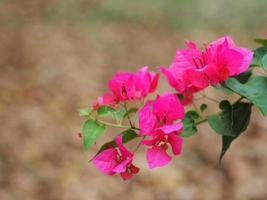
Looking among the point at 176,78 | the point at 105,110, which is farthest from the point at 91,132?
the point at 176,78

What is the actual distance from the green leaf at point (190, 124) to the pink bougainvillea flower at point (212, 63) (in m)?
0.07

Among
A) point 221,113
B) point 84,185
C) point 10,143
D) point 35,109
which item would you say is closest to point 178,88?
point 221,113

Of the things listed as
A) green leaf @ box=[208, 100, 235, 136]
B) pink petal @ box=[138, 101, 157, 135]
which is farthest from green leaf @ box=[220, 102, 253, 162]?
pink petal @ box=[138, 101, 157, 135]

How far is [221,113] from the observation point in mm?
800

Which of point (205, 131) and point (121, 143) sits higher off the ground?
point (121, 143)

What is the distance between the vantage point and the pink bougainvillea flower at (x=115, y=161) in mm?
750

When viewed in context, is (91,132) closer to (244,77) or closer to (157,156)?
(157,156)

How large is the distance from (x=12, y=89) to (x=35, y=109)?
10.8 inches

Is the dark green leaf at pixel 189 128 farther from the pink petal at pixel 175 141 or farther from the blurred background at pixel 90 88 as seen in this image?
the blurred background at pixel 90 88

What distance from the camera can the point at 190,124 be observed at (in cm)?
81

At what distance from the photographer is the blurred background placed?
297 centimetres

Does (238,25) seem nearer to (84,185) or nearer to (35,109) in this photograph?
(35,109)

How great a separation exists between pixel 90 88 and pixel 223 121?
301 centimetres

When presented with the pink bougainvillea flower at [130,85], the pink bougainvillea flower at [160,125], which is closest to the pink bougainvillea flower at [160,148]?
the pink bougainvillea flower at [160,125]
